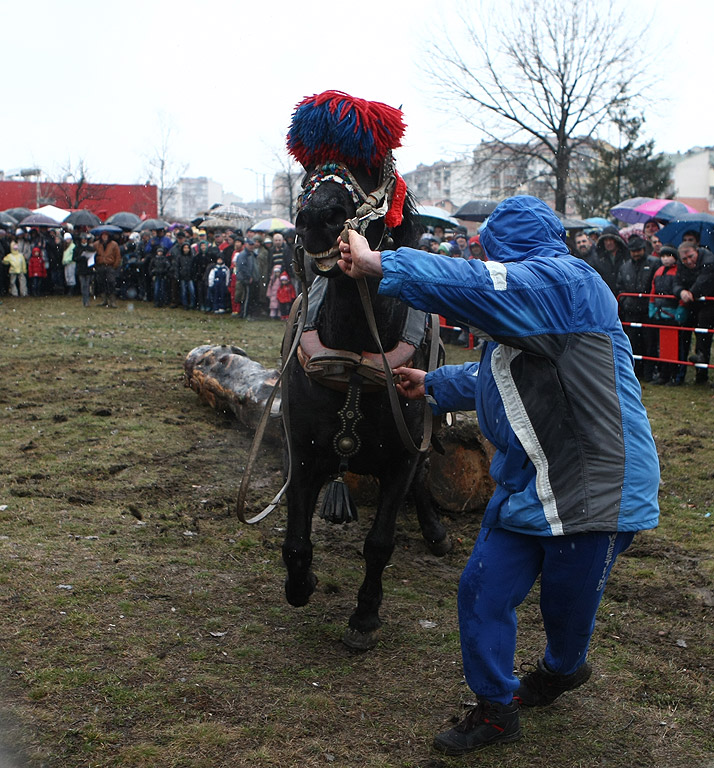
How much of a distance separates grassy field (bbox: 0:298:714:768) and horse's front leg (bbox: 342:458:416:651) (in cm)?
14

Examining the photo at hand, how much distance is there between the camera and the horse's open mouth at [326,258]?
326 cm

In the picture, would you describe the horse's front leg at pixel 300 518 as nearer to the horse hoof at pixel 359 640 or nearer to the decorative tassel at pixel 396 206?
the horse hoof at pixel 359 640

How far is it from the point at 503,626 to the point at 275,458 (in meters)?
4.00

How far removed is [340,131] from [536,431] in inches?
61.3

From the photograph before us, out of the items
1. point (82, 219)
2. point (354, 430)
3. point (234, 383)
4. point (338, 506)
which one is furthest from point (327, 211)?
point (82, 219)

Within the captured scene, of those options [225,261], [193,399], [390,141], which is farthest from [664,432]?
[225,261]

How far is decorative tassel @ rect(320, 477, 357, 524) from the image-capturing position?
443 cm

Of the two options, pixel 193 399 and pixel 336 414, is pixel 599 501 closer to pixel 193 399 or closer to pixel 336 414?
pixel 336 414

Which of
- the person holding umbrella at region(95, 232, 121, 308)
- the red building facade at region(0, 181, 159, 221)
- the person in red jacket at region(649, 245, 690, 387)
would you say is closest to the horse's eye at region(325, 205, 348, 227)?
the person in red jacket at region(649, 245, 690, 387)

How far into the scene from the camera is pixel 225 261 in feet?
61.4

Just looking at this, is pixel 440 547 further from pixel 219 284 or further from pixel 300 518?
pixel 219 284

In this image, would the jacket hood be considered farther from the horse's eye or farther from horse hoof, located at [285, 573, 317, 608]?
horse hoof, located at [285, 573, 317, 608]

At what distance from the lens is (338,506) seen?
444 cm

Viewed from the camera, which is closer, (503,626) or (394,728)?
(503,626)
